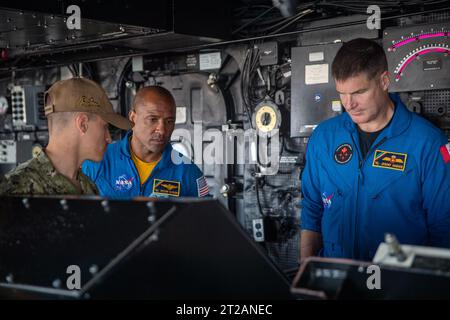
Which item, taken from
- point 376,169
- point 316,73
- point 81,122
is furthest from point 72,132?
point 316,73

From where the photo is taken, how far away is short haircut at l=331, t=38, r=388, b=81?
2922 mm

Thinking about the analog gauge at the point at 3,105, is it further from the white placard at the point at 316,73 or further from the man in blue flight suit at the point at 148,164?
the white placard at the point at 316,73

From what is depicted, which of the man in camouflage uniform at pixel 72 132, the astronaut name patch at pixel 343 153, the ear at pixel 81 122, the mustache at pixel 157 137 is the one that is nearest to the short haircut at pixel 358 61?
the astronaut name patch at pixel 343 153

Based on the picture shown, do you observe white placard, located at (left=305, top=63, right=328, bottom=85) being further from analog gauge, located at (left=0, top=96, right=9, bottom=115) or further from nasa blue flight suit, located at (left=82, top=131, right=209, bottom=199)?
analog gauge, located at (left=0, top=96, right=9, bottom=115)

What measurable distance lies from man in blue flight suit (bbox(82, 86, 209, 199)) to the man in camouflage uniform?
1.22 m

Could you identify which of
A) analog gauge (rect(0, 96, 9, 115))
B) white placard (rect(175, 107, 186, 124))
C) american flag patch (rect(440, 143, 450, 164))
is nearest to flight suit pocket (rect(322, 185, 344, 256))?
american flag patch (rect(440, 143, 450, 164))

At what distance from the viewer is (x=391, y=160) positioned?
Result: 118 inches

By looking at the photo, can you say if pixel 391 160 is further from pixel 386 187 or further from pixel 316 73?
pixel 316 73

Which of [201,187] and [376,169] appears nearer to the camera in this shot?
[376,169]

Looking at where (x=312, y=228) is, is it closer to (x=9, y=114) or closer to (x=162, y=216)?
(x=162, y=216)

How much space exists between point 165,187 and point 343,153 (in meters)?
1.28
